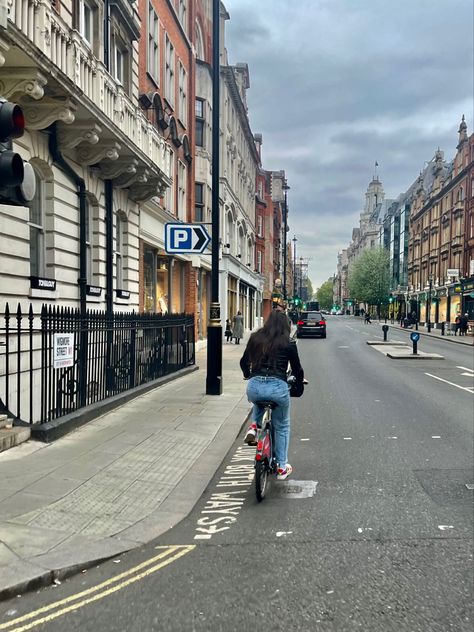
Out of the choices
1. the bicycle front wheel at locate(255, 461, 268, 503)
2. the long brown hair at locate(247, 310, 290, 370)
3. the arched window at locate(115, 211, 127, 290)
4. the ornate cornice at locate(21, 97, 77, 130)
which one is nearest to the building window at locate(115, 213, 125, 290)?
the arched window at locate(115, 211, 127, 290)

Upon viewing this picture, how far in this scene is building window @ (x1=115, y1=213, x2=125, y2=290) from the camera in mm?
14047

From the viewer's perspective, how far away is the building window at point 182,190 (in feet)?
71.5

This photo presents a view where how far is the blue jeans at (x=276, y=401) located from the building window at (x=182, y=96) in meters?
18.5

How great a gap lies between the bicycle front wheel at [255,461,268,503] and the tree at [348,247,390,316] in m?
81.0

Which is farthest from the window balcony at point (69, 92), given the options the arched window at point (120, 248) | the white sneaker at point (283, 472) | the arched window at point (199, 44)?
the arched window at point (199, 44)

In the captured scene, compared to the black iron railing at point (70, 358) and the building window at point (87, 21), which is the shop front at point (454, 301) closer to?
the black iron railing at point (70, 358)

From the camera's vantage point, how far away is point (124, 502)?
4.79 metres

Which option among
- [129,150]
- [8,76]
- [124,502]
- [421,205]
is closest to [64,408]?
[124,502]

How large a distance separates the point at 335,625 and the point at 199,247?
826 cm

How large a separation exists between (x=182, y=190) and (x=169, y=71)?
184 inches

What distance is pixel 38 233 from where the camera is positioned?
9859 mm

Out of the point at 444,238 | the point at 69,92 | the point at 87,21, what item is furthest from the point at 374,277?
the point at 69,92

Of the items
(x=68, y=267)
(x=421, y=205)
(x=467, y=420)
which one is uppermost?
(x=421, y=205)

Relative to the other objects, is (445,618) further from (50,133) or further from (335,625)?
(50,133)
